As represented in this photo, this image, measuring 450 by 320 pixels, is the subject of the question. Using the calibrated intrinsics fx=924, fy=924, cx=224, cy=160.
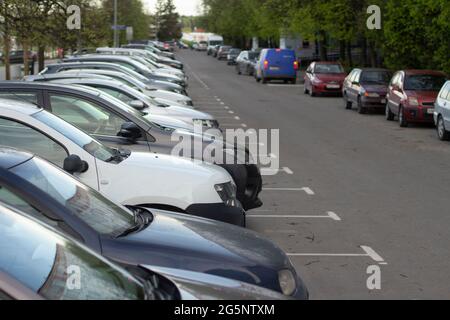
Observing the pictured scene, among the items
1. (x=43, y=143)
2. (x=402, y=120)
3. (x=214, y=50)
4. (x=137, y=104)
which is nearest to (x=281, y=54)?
(x=402, y=120)

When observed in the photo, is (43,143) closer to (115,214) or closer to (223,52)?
(115,214)

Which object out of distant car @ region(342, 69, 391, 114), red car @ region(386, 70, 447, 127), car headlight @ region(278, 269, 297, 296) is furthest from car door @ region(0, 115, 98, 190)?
distant car @ region(342, 69, 391, 114)

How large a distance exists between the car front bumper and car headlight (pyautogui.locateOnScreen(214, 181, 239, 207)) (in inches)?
2.7

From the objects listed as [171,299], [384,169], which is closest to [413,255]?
[171,299]

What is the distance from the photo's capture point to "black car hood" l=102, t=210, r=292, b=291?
556 cm

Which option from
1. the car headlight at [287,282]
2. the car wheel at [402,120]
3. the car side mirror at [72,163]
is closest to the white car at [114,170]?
the car side mirror at [72,163]

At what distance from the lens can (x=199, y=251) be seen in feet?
18.6

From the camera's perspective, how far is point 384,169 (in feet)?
54.2

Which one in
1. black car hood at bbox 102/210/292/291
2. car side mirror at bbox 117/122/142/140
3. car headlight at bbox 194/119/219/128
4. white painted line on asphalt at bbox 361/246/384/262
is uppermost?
car side mirror at bbox 117/122/142/140

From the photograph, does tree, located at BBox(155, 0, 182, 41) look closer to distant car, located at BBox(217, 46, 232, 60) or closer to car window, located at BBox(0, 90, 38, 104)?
distant car, located at BBox(217, 46, 232, 60)

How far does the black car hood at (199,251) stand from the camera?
556cm

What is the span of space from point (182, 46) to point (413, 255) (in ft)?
515

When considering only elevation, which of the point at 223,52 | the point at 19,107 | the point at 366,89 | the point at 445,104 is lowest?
the point at 223,52

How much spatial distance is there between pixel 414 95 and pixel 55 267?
22016mm
